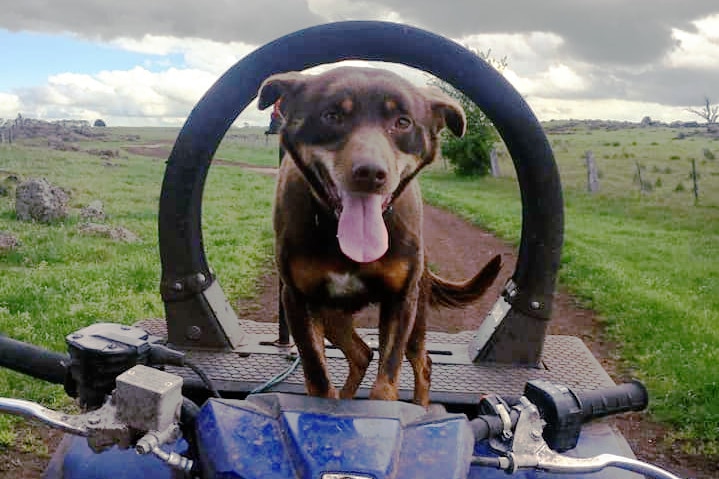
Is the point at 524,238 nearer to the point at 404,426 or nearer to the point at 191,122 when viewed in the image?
the point at 191,122

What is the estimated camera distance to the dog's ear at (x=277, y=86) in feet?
8.74

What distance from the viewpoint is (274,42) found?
3.16 m

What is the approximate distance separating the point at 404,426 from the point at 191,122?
2062 mm

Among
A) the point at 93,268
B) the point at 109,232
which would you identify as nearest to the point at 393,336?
the point at 93,268

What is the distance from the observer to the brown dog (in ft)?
7.75

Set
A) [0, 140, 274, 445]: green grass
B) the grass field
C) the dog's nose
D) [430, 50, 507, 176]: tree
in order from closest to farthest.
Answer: the dog's nose
the grass field
[0, 140, 274, 445]: green grass
[430, 50, 507, 176]: tree

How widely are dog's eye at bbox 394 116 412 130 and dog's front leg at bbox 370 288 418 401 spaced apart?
2.25 ft

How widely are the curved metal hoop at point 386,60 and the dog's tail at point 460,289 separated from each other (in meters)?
0.29

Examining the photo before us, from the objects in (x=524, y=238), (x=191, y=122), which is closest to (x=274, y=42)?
(x=191, y=122)

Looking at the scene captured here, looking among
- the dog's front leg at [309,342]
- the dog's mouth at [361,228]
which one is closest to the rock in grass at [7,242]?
the dog's front leg at [309,342]

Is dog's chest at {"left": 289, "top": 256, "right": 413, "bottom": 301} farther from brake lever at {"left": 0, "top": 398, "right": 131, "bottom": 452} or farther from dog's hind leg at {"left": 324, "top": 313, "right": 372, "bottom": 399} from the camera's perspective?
brake lever at {"left": 0, "top": 398, "right": 131, "bottom": 452}

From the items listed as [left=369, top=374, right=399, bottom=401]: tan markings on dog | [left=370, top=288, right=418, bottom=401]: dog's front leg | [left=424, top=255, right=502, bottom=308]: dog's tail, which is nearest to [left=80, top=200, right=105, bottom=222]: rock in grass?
[left=424, top=255, right=502, bottom=308]: dog's tail

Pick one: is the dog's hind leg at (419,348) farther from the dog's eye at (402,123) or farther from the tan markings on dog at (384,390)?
the dog's eye at (402,123)

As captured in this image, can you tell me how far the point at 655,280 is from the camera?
827cm
